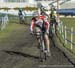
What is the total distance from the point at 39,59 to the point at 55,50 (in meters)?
3.60

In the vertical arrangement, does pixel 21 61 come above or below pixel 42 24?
below

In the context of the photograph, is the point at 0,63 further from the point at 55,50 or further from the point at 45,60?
the point at 55,50

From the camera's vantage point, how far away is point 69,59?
1600cm

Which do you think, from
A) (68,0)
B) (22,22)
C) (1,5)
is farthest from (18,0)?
(22,22)

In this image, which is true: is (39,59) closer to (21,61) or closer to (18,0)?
(21,61)

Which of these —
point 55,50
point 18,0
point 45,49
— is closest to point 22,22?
point 55,50

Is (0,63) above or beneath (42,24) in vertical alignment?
beneath

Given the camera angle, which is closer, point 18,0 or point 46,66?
point 46,66

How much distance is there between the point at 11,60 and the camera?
52.6ft

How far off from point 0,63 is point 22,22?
125 feet

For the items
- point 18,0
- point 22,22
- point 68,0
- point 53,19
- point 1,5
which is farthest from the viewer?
point 18,0

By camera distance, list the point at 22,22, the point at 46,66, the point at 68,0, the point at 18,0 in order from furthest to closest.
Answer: the point at 18,0
the point at 68,0
the point at 22,22
the point at 46,66

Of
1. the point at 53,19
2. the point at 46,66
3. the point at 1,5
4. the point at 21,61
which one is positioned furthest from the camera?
the point at 1,5

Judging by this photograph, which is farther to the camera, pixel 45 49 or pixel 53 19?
pixel 53 19
